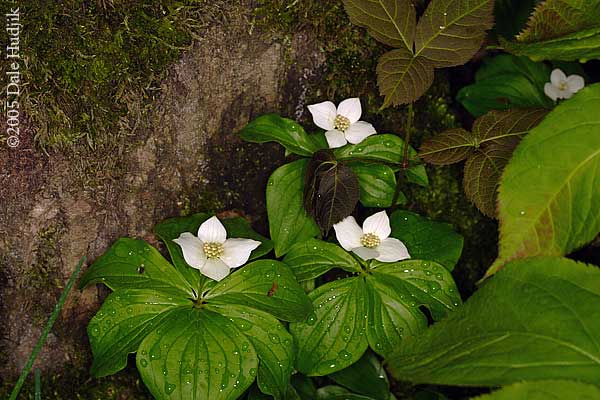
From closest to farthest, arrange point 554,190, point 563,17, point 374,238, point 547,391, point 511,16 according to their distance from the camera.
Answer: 1. point 547,391
2. point 554,190
3. point 563,17
4. point 374,238
5. point 511,16

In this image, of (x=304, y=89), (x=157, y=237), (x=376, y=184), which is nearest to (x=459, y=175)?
(x=376, y=184)

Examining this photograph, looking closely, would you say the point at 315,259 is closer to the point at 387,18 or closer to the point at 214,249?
the point at 214,249

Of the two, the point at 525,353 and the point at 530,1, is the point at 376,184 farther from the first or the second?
the point at 530,1

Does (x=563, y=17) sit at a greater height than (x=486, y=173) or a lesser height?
greater

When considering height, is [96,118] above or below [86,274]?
above

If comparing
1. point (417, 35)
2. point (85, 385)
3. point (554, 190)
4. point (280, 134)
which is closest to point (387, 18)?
point (417, 35)
